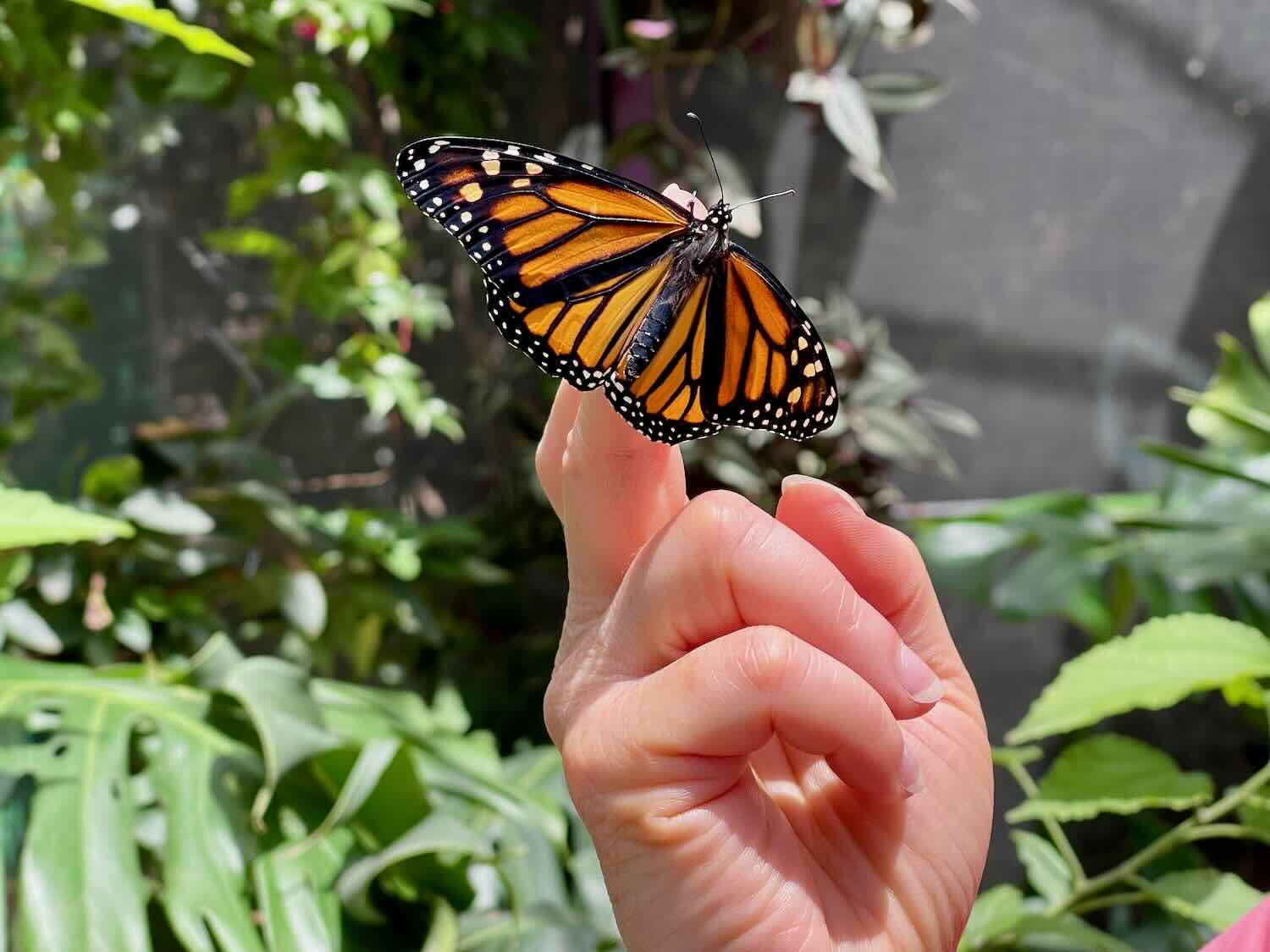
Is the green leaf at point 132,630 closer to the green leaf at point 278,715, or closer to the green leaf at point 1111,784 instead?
the green leaf at point 278,715

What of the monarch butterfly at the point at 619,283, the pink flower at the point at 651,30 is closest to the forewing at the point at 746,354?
the monarch butterfly at the point at 619,283

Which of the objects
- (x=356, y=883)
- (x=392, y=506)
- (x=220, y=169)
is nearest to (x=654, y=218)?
(x=356, y=883)

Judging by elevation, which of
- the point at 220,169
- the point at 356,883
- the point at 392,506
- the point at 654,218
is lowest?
the point at 392,506

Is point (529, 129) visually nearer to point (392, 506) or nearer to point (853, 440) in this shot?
point (392, 506)

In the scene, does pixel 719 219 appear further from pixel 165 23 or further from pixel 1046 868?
pixel 1046 868

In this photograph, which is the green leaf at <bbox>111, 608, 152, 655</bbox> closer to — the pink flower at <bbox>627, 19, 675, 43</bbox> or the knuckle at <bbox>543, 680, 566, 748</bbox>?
the knuckle at <bbox>543, 680, 566, 748</bbox>

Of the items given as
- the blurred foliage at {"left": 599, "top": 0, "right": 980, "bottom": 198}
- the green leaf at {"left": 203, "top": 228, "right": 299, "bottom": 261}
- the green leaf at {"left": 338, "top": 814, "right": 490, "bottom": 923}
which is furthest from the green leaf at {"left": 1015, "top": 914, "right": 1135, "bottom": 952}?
the green leaf at {"left": 203, "top": 228, "right": 299, "bottom": 261}
